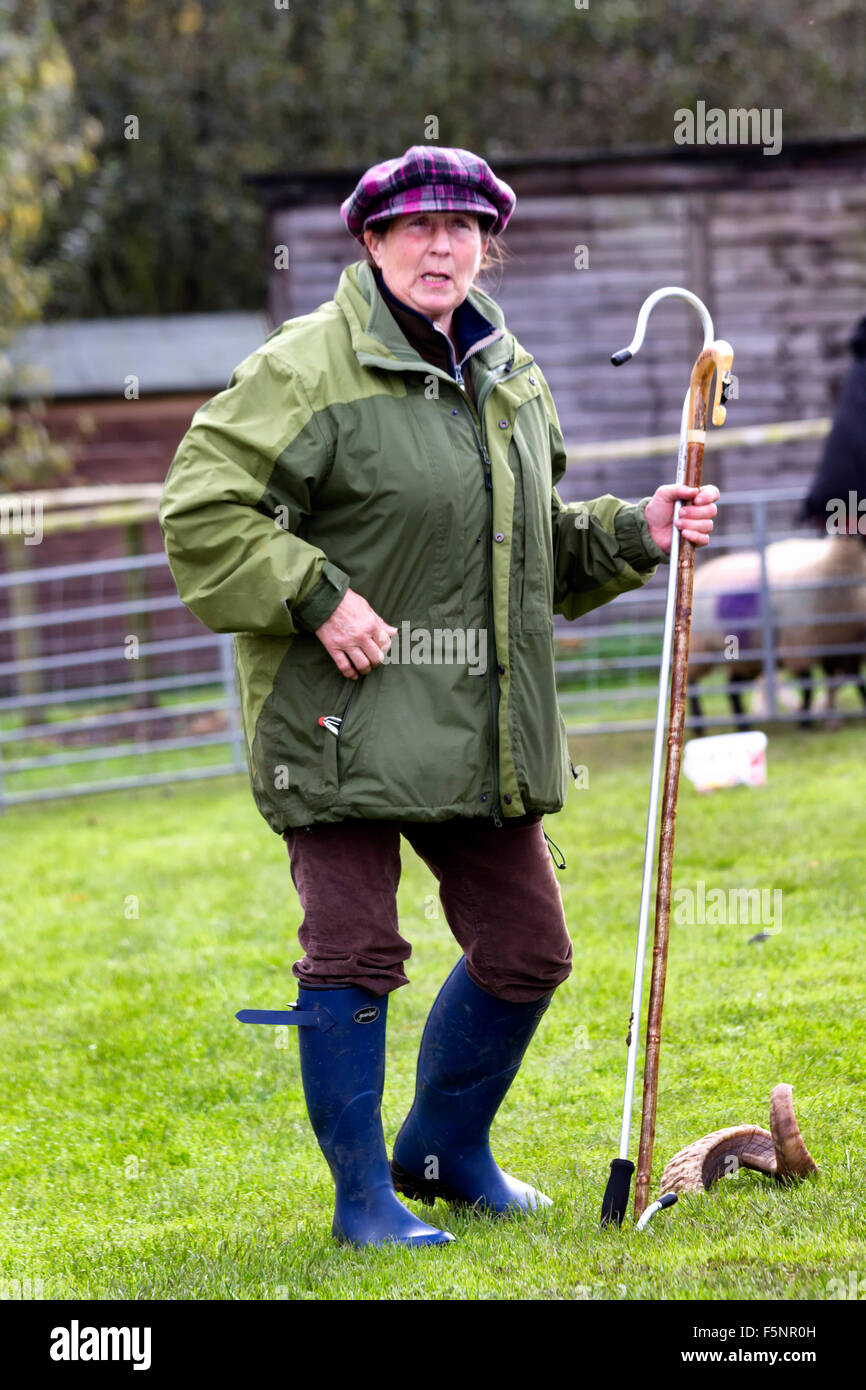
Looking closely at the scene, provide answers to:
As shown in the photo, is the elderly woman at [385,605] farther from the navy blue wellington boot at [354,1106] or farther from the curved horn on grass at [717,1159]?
the curved horn on grass at [717,1159]

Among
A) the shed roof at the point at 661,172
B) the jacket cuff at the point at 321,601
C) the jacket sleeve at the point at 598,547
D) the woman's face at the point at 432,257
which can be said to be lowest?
the jacket cuff at the point at 321,601

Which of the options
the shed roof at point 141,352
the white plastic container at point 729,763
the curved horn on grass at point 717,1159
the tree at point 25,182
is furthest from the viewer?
the shed roof at point 141,352

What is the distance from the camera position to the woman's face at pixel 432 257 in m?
3.19

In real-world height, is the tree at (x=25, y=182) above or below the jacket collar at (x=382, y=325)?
above

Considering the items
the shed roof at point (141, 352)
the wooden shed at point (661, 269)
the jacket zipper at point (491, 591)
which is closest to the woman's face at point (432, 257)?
the jacket zipper at point (491, 591)

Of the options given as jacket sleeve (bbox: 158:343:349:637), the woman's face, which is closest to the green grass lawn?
jacket sleeve (bbox: 158:343:349:637)

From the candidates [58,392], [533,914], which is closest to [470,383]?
[533,914]

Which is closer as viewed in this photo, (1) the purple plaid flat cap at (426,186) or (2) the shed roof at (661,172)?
(1) the purple plaid flat cap at (426,186)

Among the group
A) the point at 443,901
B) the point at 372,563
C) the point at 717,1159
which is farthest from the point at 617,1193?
the point at 372,563

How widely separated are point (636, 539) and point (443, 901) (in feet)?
2.83

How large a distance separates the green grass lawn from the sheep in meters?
1.72

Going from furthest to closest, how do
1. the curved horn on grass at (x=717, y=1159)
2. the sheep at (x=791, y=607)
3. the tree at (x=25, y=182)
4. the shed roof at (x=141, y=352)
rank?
the shed roof at (x=141, y=352) < the tree at (x=25, y=182) < the sheep at (x=791, y=607) < the curved horn on grass at (x=717, y=1159)

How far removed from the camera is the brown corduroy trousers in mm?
3186

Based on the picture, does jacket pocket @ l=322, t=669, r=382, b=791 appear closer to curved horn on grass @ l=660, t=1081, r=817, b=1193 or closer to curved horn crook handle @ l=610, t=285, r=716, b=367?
curved horn crook handle @ l=610, t=285, r=716, b=367
